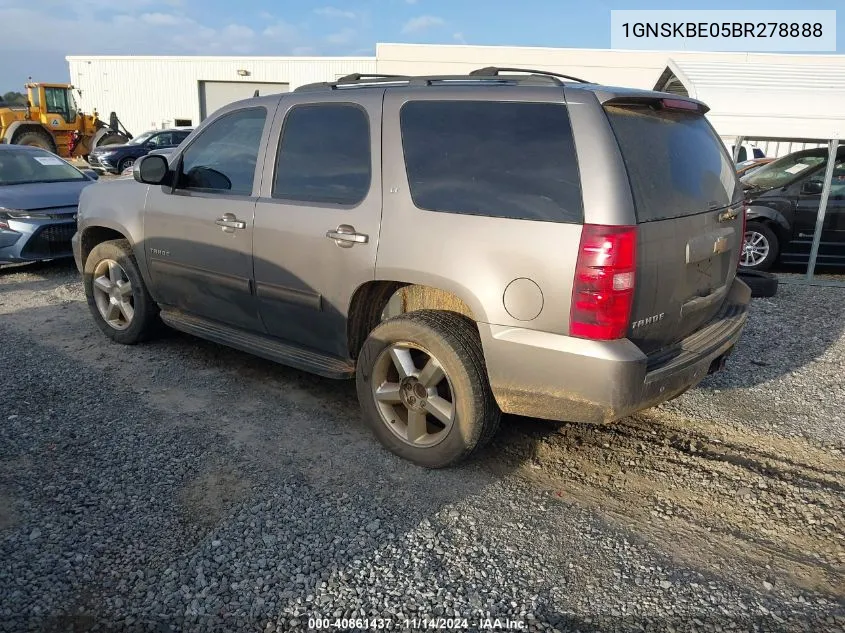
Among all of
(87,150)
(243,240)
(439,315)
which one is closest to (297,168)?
(243,240)

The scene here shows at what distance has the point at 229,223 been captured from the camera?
13.8 feet

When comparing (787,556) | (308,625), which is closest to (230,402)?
(308,625)

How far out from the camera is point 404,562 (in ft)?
9.04

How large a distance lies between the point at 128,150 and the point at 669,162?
69.8 feet

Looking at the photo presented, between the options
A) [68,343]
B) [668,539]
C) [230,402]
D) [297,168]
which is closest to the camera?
[668,539]

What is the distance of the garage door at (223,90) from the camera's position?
33500 mm

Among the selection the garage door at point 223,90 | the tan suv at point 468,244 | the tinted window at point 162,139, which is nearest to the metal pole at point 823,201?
the tan suv at point 468,244

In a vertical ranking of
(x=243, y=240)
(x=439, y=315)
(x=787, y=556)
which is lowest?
(x=787, y=556)

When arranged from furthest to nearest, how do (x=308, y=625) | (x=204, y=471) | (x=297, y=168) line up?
(x=297, y=168), (x=204, y=471), (x=308, y=625)

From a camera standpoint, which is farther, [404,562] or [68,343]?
[68,343]

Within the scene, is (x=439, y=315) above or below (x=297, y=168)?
below

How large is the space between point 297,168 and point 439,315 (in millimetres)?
1321

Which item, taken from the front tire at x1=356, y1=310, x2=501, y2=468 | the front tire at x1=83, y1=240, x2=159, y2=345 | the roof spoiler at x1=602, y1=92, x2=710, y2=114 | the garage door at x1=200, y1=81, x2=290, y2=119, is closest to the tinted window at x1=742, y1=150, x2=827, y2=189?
the roof spoiler at x1=602, y1=92, x2=710, y2=114

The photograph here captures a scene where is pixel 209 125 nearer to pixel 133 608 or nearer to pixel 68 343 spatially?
pixel 68 343
